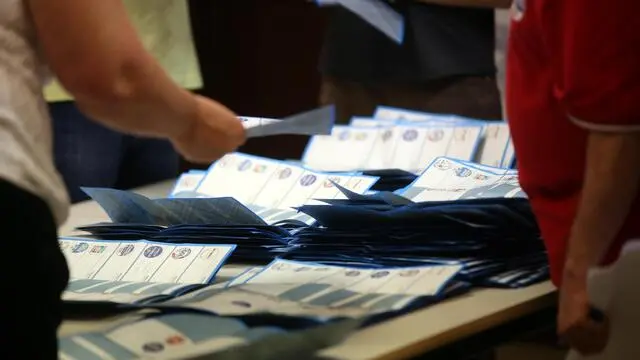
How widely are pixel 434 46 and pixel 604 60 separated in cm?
86

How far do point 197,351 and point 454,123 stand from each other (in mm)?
931

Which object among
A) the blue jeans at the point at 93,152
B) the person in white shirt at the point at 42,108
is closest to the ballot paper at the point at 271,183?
the blue jeans at the point at 93,152

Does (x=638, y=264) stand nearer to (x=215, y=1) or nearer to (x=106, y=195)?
(x=106, y=195)

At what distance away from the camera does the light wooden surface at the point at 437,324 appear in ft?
2.72

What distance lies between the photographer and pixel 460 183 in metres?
1.31

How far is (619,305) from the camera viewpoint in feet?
3.22

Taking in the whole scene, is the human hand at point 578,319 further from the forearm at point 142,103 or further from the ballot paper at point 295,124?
the forearm at point 142,103

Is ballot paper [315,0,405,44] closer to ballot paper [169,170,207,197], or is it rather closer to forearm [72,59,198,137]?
ballot paper [169,170,207,197]

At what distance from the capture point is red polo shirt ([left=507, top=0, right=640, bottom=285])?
33.6 inches

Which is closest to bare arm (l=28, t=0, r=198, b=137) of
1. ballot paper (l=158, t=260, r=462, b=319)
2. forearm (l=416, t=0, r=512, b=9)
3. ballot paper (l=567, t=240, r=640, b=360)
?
ballot paper (l=158, t=260, r=462, b=319)

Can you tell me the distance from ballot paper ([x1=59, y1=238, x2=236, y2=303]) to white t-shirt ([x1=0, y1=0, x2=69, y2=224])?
0.31 metres

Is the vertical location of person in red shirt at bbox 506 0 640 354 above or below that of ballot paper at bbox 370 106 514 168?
above

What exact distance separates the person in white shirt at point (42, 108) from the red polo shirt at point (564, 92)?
0.39 metres

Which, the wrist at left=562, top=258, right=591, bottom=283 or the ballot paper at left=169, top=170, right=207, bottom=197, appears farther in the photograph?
the ballot paper at left=169, top=170, right=207, bottom=197
